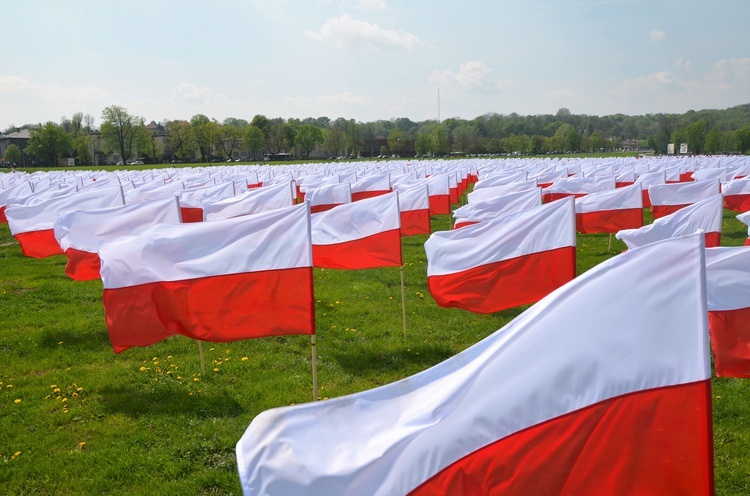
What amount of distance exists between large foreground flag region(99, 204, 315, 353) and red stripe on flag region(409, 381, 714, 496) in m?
4.45

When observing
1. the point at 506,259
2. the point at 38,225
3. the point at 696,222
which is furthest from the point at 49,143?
the point at 696,222

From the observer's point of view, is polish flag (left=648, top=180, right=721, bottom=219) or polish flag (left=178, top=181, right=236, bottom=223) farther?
polish flag (left=178, top=181, right=236, bottom=223)

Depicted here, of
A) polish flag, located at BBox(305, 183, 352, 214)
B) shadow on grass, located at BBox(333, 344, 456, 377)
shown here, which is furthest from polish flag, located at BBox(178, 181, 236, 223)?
shadow on grass, located at BBox(333, 344, 456, 377)

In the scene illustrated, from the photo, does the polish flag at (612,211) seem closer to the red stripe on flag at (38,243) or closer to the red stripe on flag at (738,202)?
the red stripe on flag at (738,202)

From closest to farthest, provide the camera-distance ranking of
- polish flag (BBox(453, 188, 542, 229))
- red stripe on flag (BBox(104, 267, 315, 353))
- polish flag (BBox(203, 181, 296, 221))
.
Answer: red stripe on flag (BBox(104, 267, 315, 353)) < polish flag (BBox(453, 188, 542, 229)) < polish flag (BBox(203, 181, 296, 221))


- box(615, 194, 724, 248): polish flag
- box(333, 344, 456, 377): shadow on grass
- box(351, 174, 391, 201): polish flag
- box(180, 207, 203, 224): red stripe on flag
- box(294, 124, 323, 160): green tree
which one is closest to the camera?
box(333, 344, 456, 377): shadow on grass

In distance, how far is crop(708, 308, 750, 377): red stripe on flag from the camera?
5828 mm

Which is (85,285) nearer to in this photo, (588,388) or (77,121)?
(588,388)

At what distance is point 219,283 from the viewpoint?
7.94 metres

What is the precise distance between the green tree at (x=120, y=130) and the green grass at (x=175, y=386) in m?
139

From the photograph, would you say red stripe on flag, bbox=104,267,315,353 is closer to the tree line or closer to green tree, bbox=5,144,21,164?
the tree line

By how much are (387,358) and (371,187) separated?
15486 millimetres

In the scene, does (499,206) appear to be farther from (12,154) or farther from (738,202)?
(12,154)

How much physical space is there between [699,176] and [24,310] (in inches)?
1217
